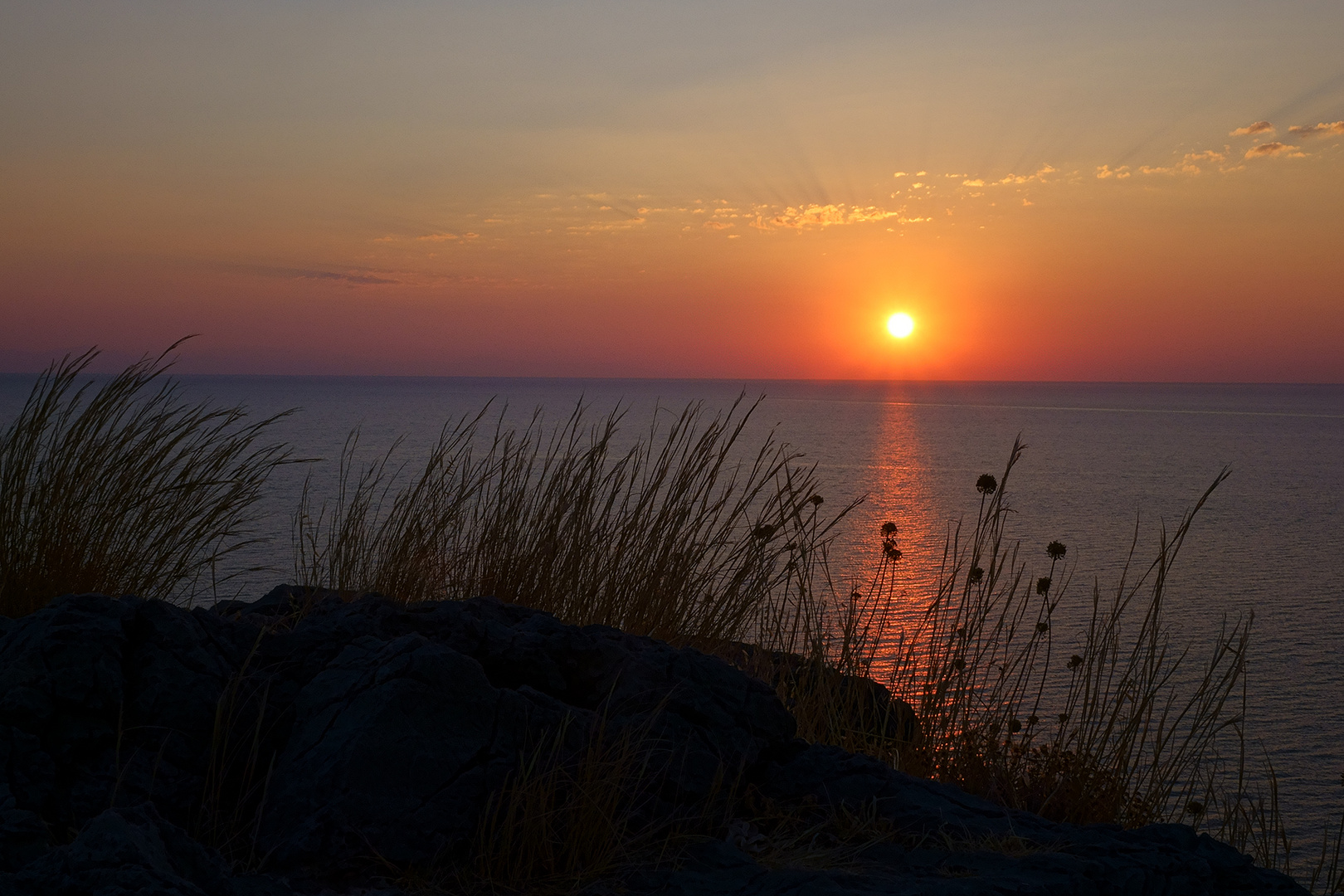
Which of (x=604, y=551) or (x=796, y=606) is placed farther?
(x=796, y=606)

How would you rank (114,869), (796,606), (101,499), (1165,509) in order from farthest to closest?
(1165,509), (796,606), (101,499), (114,869)

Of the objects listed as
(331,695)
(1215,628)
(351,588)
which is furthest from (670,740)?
(1215,628)

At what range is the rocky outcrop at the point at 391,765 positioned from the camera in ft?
6.70

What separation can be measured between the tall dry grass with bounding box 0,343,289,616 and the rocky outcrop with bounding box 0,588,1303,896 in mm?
1828

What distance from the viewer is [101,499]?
4.39 m

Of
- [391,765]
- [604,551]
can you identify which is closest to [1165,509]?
[604,551]

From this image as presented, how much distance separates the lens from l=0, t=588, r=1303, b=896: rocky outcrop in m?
2.04

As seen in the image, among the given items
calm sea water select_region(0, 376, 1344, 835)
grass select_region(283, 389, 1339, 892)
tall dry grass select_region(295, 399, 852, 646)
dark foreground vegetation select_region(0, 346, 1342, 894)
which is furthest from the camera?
calm sea water select_region(0, 376, 1344, 835)

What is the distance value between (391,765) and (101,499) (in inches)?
122

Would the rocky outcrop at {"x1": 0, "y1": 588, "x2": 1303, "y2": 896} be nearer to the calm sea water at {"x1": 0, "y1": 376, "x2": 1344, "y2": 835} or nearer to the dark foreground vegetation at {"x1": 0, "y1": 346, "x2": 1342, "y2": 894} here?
the dark foreground vegetation at {"x1": 0, "y1": 346, "x2": 1342, "y2": 894}

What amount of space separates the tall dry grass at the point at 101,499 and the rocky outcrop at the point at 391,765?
1.83 meters

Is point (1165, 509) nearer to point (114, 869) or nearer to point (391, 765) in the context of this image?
point (391, 765)

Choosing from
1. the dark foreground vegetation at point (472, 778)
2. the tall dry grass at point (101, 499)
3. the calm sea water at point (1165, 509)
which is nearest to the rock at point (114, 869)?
the dark foreground vegetation at point (472, 778)

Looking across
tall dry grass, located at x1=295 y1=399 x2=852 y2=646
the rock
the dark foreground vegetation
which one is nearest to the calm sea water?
tall dry grass, located at x1=295 y1=399 x2=852 y2=646
